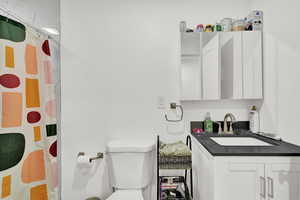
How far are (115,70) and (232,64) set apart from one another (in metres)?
1.07

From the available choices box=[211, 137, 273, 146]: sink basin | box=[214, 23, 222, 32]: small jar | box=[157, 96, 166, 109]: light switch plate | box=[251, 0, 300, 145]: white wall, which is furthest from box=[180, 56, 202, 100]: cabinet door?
box=[251, 0, 300, 145]: white wall

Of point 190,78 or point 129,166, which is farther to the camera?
point 190,78

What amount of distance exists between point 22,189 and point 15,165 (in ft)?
0.60

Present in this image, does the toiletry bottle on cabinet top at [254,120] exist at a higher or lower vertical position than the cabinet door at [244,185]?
higher

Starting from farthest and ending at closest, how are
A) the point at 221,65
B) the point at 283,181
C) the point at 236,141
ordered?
the point at 221,65 < the point at 236,141 < the point at 283,181

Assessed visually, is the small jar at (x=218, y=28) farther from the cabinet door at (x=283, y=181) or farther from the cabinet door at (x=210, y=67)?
the cabinet door at (x=283, y=181)

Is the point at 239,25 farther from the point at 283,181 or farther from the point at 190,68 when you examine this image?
the point at 283,181

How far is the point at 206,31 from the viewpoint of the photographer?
1.77m

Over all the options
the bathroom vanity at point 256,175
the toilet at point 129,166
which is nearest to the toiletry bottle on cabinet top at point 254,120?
the bathroom vanity at point 256,175

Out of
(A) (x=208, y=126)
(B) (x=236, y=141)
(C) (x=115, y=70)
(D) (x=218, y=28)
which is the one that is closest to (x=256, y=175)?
(B) (x=236, y=141)

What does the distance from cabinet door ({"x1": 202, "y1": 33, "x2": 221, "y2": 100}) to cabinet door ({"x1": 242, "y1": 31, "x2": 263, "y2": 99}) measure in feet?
0.74

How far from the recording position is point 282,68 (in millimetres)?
1422

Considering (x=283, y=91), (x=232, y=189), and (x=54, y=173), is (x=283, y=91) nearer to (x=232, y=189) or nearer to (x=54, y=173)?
(x=232, y=189)

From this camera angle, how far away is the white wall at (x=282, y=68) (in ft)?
4.20
